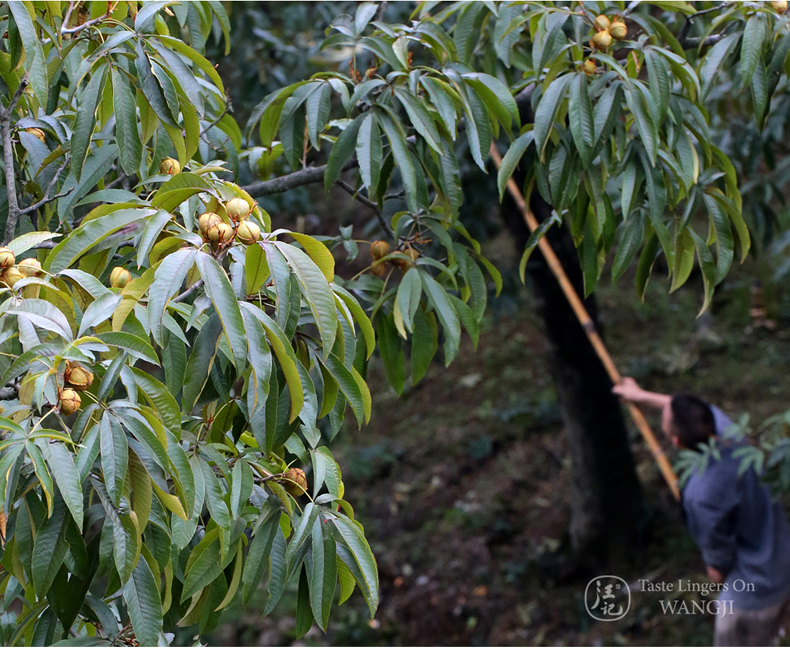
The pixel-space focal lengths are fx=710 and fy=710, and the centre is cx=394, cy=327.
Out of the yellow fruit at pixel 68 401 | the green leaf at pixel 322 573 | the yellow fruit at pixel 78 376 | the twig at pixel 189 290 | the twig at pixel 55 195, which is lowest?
the green leaf at pixel 322 573

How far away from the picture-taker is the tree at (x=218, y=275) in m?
0.76

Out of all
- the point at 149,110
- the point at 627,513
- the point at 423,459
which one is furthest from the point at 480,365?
the point at 149,110

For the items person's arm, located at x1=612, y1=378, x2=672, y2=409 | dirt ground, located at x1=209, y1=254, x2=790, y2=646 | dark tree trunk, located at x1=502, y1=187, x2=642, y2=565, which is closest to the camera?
person's arm, located at x1=612, y1=378, x2=672, y2=409

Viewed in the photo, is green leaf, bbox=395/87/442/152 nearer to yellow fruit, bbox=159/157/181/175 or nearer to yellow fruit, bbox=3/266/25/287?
yellow fruit, bbox=159/157/181/175

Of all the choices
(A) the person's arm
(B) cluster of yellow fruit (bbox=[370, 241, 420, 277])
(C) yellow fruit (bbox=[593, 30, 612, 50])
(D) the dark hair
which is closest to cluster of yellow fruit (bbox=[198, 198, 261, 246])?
(B) cluster of yellow fruit (bbox=[370, 241, 420, 277])

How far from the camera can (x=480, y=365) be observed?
4988mm

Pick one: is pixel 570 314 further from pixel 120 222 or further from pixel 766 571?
pixel 120 222

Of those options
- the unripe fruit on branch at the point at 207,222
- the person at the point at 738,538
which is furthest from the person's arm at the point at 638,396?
the unripe fruit on branch at the point at 207,222

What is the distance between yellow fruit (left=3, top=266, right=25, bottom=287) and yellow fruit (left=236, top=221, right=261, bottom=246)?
10.3 inches

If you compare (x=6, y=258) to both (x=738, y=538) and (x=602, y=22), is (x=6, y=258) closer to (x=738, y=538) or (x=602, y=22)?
(x=602, y=22)

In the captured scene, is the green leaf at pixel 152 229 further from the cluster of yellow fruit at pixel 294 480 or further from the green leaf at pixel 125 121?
the cluster of yellow fruit at pixel 294 480

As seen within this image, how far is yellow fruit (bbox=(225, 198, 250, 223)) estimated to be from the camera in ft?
2.70

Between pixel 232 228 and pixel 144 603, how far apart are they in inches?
17.1

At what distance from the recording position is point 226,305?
0.74 metres
